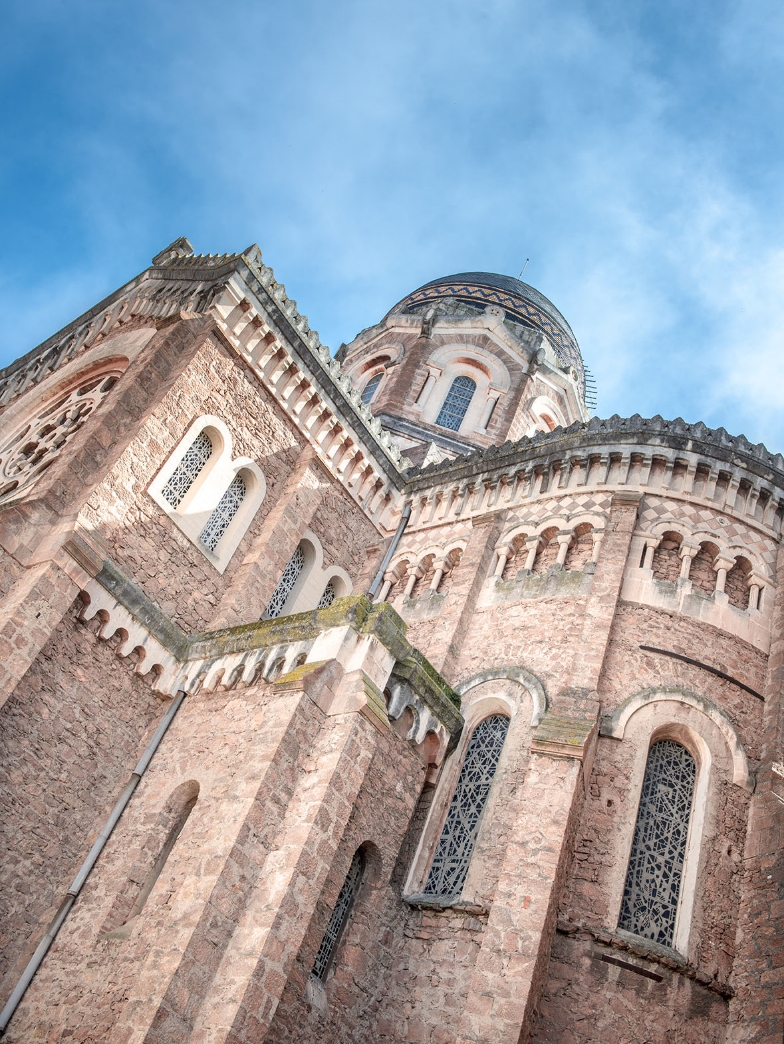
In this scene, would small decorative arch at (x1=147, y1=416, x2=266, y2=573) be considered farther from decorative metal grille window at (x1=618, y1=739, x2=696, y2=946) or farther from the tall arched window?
decorative metal grille window at (x1=618, y1=739, x2=696, y2=946)

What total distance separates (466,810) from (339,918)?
247 centimetres

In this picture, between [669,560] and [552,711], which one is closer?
[552,711]

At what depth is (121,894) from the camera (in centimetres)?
1116

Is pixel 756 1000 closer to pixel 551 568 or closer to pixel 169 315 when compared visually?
pixel 551 568

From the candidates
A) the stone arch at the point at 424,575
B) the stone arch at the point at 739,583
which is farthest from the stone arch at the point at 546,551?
the stone arch at the point at 739,583

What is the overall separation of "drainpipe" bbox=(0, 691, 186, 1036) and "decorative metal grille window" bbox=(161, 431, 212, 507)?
3.17 meters

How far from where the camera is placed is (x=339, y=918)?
11.5m

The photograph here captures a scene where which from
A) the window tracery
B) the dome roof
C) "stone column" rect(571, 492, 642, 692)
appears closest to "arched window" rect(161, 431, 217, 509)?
the window tracery

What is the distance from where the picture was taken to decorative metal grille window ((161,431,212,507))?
14559 mm

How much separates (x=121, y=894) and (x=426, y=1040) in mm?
4027

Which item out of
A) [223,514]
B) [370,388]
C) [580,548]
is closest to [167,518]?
[223,514]

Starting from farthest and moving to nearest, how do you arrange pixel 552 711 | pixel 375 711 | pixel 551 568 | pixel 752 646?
pixel 551 568, pixel 752 646, pixel 552 711, pixel 375 711

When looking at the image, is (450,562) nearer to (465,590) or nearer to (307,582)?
(465,590)

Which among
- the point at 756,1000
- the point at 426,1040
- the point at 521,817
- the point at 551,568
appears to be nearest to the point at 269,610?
the point at 551,568
